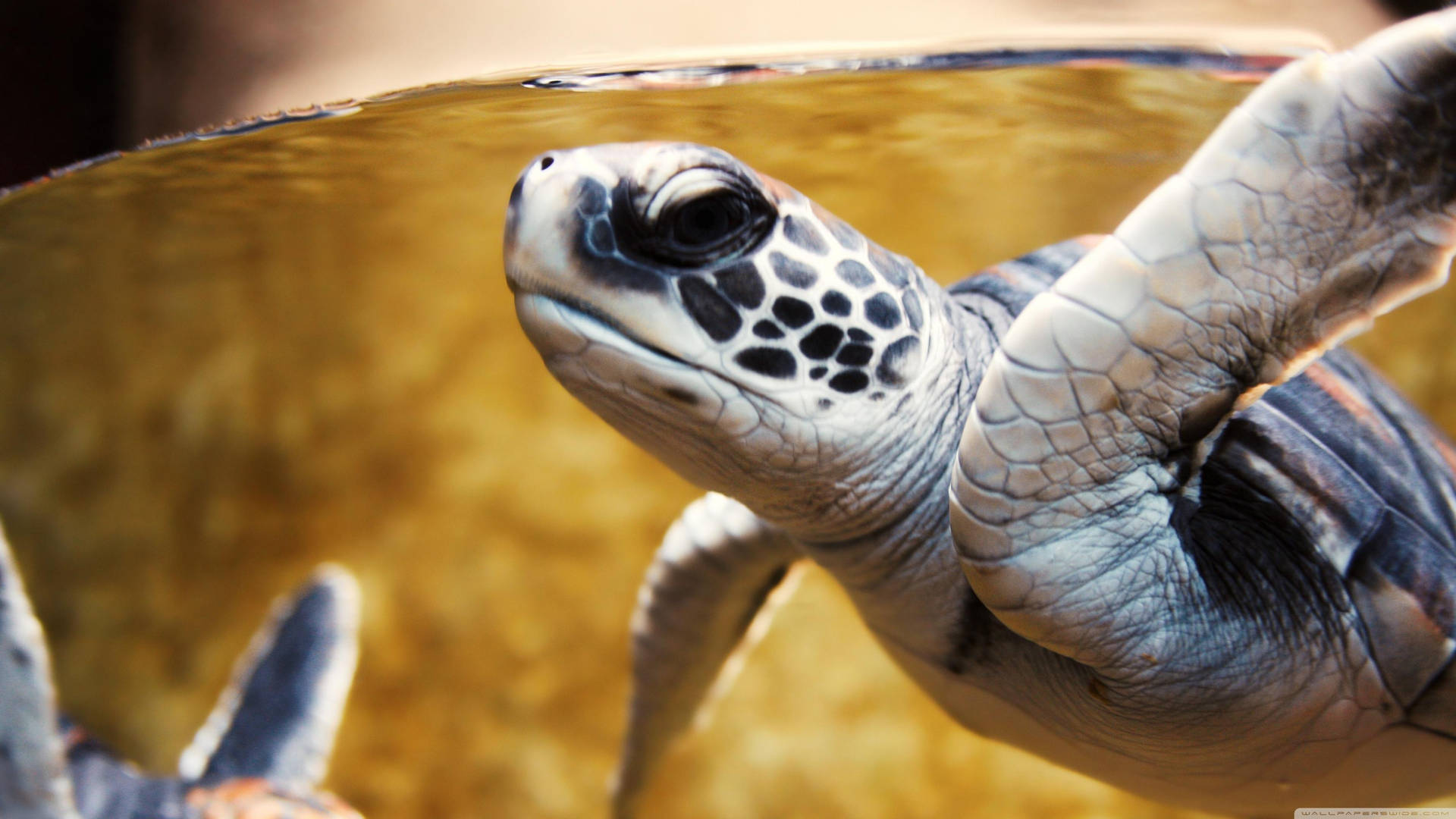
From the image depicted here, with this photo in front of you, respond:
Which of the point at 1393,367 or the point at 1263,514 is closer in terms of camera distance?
the point at 1263,514

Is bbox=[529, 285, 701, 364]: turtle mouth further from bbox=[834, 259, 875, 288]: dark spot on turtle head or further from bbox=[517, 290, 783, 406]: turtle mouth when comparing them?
bbox=[834, 259, 875, 288]: dark spot on turtle head

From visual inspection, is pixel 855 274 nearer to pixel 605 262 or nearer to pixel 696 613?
pixel 605 262

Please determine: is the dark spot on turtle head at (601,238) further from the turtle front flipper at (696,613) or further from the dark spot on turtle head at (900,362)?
the turtle front flipper at (696,613)

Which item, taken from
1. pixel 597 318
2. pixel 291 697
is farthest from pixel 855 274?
pixel 291 697

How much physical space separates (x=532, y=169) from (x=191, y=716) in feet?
7.52

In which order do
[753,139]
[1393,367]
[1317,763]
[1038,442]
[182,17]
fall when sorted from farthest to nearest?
[1393,367] < [753,139] < [182,17] < [1317,763] < [1038,442]

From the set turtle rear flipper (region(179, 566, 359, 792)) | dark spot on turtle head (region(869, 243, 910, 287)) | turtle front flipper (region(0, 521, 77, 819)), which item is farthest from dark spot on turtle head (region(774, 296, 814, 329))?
turtle rear flipper (region(179, 566, 359, 792))

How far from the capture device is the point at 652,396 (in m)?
0.72

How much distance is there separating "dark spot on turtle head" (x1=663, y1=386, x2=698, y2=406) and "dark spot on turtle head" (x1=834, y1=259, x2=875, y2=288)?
0.68 feet

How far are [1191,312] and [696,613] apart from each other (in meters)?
0.97

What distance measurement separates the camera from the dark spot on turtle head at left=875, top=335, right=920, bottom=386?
797 mm

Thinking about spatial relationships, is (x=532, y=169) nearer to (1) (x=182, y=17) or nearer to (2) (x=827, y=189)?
(1) (x=182, y=17)

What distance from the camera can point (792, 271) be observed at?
2.49 feet

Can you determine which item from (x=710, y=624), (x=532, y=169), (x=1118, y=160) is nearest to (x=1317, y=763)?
(x=710, y=624)
